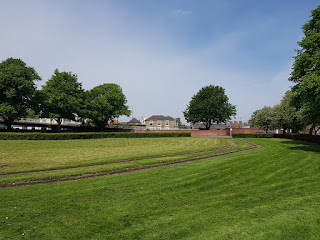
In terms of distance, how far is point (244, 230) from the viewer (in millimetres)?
4840

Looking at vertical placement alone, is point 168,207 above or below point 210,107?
below

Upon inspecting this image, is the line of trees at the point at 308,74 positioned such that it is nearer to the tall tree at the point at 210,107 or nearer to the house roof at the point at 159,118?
the tall tree at the point at 210,107

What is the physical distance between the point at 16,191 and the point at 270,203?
9456 millimetres

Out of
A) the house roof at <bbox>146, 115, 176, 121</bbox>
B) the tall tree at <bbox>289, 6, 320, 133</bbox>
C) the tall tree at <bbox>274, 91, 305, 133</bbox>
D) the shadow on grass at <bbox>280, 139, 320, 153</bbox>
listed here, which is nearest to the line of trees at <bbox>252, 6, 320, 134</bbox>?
the tall tree at <bbox>289, 6, 320, 133</bbox>

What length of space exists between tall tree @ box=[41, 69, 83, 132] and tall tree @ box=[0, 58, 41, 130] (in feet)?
14.8

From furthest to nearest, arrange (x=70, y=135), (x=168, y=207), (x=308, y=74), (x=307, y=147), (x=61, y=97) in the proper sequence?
(x=61, y=97)
(x=70, y=135)
(x=307, y=147)
(x=308, y=74)
(x=168, y=207)

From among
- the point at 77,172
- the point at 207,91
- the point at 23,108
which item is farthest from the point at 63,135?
the point at 207,91

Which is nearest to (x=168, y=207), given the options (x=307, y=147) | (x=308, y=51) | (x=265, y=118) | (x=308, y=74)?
(x=308, y=74)

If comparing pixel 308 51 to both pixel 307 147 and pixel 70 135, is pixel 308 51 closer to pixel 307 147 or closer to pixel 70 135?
pixel 307 147

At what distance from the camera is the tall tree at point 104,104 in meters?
54.6

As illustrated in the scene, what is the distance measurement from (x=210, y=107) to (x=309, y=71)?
168 ft

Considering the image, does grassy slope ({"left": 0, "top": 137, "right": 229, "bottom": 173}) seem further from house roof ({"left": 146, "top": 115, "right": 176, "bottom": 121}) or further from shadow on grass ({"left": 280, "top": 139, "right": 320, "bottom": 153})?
house roof ({"left": 146, "top": 115, "right": 176, "bottom": 121})

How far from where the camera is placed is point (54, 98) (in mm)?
47125

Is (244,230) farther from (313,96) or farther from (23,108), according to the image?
(23,108)
